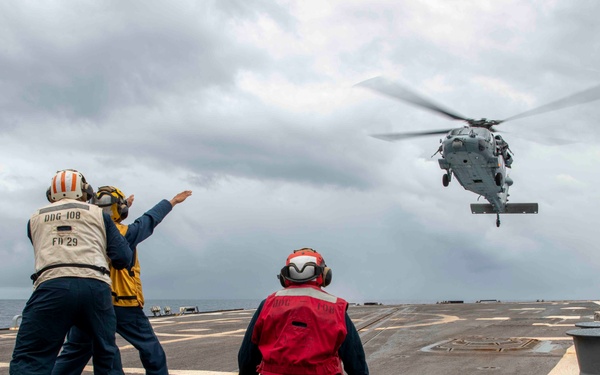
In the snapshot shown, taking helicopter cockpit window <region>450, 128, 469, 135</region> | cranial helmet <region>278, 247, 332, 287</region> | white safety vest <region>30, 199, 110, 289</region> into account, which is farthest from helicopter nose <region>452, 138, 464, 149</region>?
cranial helmet <region>278, 247, 332, 287</region>

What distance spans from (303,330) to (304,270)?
0.43m

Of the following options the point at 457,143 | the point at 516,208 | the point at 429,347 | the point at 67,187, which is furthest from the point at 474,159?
the point at 67,187

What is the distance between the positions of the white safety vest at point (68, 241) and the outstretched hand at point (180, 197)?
115 centimetres

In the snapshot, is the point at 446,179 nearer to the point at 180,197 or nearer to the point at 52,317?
the point at 180,197

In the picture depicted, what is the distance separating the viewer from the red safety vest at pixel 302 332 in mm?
3871

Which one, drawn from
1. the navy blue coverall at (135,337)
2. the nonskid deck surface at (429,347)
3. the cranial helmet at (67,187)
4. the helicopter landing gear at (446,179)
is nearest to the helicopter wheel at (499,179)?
the helicopter landing gear at (446,179)

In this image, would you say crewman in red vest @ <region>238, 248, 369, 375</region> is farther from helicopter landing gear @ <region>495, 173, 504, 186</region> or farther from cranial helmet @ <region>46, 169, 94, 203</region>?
helicopter landing gear @ <region>495, 173, 504, 186</region>

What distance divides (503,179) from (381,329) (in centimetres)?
1706

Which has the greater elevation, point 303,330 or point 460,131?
point 460,131

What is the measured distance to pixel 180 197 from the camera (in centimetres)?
664

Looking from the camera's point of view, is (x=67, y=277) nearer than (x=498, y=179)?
Yes

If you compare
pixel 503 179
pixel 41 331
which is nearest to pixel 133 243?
pixel 41 331

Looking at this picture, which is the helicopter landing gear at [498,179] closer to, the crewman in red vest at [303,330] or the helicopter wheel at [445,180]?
the helicopter wheel at [445,180]

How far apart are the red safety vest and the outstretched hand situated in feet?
9.36
